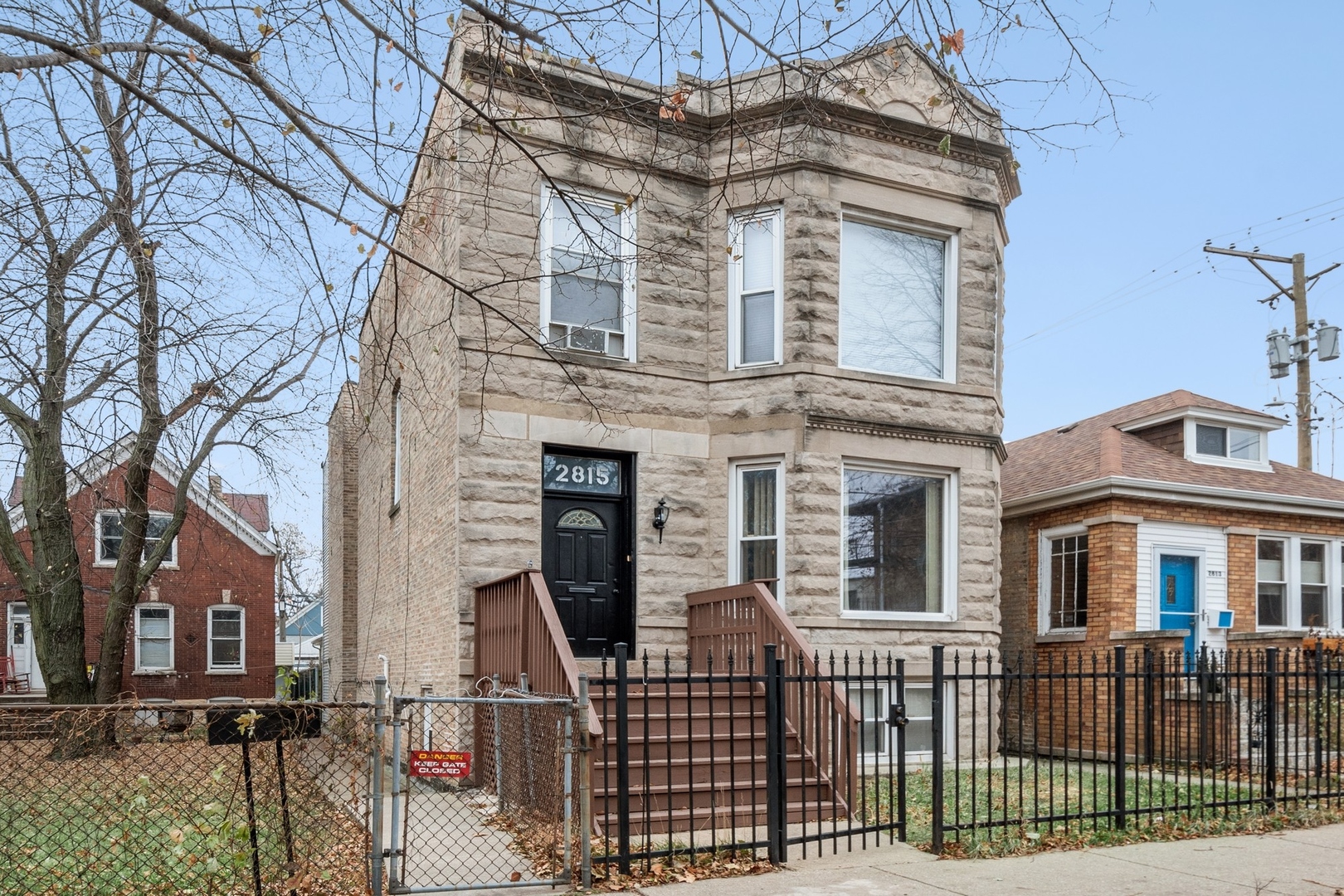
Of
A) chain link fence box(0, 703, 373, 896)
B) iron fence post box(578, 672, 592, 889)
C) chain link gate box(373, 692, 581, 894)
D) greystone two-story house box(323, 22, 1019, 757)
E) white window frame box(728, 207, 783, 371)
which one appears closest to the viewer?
chain link fence box(0, 703, 373, 896)

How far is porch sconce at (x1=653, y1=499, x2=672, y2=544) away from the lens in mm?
13148

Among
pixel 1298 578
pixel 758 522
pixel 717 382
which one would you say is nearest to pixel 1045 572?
pixel 1298 578

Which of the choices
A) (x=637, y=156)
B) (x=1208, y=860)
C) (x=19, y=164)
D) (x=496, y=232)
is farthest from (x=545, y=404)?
(x=1208, y=860)

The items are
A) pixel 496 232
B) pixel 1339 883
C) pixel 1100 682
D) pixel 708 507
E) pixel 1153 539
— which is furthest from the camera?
pixel 1153 539

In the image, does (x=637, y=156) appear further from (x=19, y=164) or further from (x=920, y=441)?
(x=19, y=164)

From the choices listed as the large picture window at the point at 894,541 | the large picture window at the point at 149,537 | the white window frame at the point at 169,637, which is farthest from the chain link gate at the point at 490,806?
the white window frame at the point at 169,637

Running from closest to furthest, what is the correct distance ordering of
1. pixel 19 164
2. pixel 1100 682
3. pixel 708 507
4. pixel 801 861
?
pixel 801 861 → pixel 19 164 → pixel 708 507 → pixel 1100 682

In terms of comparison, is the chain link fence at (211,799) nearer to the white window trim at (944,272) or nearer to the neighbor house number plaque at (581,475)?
the neighbor house number plaque at (581,475)

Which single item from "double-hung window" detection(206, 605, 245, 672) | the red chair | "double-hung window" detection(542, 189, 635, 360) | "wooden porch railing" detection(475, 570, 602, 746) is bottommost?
the red chair

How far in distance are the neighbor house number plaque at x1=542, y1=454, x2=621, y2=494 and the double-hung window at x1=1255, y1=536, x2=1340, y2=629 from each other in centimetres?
1175

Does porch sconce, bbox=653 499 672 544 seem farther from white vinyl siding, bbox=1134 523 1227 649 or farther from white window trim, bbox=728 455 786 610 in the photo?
white vinyl siding, bbox=1134 523 1227 649

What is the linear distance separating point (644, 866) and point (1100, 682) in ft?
35.0

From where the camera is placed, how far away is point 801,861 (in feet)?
26.8

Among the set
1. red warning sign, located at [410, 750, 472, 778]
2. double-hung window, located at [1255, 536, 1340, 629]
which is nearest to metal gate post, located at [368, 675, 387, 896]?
red warning sign, located at [410, 750, 472, 778]
